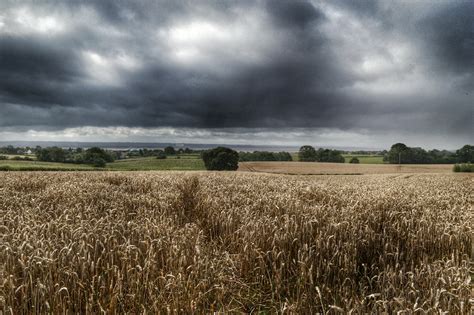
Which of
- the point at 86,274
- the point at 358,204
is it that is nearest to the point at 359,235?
the point at 358,204

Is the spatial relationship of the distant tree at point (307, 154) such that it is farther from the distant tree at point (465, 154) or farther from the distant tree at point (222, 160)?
the distant tree at point (465, 154)

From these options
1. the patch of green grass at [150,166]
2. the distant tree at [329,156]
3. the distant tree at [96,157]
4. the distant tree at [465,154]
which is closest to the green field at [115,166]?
the patch of green grass at [150,166]

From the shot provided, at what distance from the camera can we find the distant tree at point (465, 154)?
335ft

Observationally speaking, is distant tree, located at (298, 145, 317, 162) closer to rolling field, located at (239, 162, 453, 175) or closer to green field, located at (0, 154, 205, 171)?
rolling field, located at (239, 162, 453, 175)

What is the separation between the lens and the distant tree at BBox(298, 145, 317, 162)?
115 meters

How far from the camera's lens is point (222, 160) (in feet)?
278

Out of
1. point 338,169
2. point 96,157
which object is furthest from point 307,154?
point 96,157

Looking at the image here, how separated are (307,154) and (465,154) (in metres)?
57.6

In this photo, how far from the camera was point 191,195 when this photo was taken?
13.1 m

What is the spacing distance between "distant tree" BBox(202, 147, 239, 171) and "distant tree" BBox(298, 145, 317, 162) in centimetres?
3944

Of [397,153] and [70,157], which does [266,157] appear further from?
[70,157]

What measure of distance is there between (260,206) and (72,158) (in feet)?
331

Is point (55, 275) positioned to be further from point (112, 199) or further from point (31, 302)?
point (112, 199)

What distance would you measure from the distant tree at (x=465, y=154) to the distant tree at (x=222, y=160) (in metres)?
84.1
